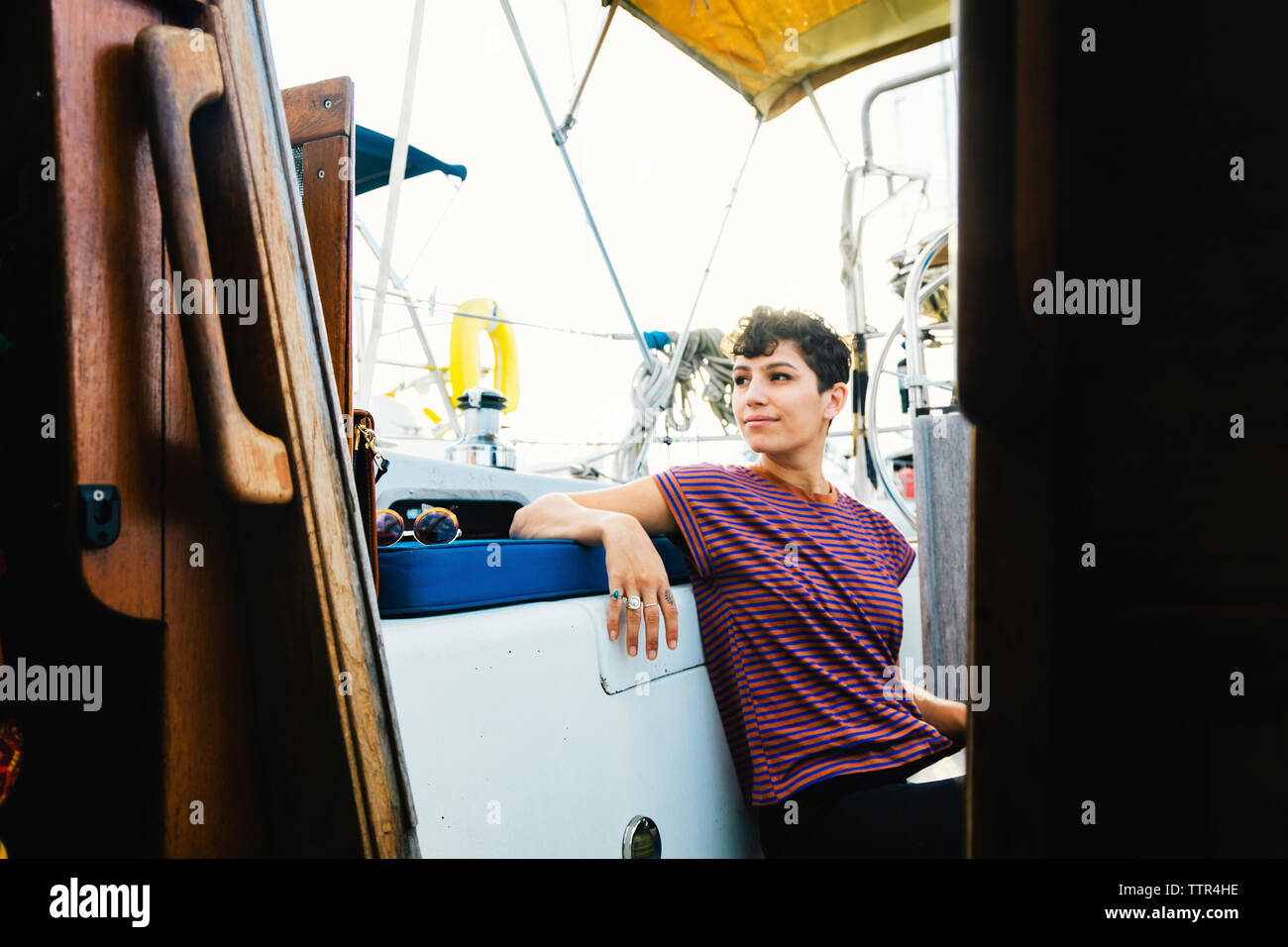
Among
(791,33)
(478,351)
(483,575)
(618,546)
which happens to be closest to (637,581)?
(618,546)

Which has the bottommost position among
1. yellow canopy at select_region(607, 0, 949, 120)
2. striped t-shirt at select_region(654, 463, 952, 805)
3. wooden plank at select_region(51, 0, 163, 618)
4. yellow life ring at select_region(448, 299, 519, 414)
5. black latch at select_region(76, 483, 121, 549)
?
striped t-shirt at select_region(654, 463, 952, 805)

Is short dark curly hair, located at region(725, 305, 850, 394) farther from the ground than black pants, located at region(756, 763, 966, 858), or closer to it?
farther from the ground

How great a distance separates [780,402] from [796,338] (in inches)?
5.3

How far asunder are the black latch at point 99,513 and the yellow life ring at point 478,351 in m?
2.83

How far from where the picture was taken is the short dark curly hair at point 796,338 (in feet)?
4.96

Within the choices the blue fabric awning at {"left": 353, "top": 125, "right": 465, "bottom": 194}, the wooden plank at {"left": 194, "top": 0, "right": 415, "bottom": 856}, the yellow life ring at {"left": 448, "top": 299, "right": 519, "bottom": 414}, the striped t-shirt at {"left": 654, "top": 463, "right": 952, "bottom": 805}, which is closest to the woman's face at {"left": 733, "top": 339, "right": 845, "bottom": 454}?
Answer: the striped t-shirt at {"left": 654, "top": 463, "right": 952, "bottom": 805}

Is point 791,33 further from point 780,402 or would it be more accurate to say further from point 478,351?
point 780,402

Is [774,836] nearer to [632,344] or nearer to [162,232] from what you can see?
[162,232]

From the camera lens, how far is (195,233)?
0.50 m

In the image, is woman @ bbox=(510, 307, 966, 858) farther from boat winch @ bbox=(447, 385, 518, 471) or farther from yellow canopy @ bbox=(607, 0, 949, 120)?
yellow canopy @ bbox=(607, 0, 949, 120)

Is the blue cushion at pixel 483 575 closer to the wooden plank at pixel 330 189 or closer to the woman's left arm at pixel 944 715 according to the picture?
the wooden plank at pixel 330 189

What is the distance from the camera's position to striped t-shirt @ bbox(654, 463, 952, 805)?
1216 millimetres

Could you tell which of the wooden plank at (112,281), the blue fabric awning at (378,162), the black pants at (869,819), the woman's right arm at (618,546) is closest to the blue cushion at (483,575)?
the woman's right arm at (618,546)
